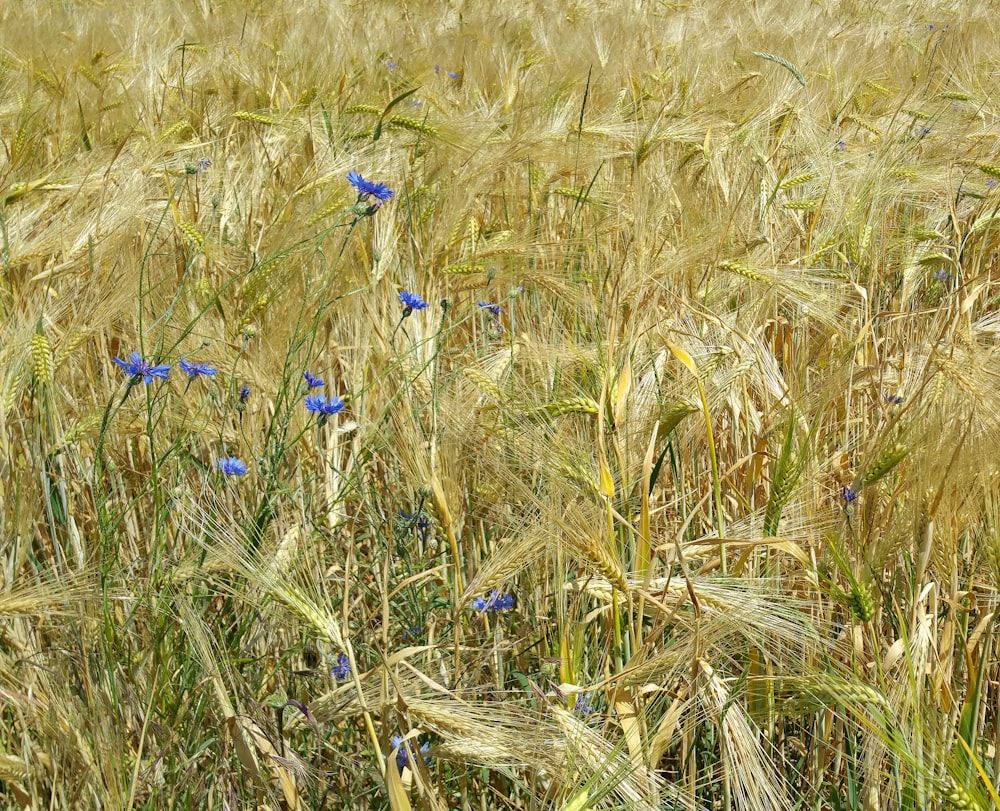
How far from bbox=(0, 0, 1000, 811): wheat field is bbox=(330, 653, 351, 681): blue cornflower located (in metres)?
Result: 0.02

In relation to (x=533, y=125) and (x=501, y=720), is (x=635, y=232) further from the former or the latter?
(x=501, y=720)

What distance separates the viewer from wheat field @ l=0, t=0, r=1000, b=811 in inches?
40.1

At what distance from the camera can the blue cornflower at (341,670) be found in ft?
4.15

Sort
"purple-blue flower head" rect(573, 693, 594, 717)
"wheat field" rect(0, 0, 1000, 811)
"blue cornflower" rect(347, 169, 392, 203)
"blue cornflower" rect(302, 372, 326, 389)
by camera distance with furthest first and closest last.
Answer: "blue cornflower" rect(347, 169, 392, 203) < "blue cornflower" rect(302, 372, 326, 389) < "purple-blue flower head" rect(573, 693, 594, 717) < "wheat field" rect(0, 0, 1000, 811)

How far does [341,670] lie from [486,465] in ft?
1.14

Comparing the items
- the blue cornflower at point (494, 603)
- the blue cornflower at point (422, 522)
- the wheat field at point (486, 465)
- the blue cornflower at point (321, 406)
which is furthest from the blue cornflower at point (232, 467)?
the blue cornflower at point (494, 603)

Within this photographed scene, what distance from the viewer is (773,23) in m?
5.05

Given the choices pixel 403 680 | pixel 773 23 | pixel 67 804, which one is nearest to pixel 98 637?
pixel 67 804

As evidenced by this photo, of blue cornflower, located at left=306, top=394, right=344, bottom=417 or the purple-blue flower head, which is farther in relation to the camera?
blue cornflower, located at left=306, top=394, right=344, bottom=417

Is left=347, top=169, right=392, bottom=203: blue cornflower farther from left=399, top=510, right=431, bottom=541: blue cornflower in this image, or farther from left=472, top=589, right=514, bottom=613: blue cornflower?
left=472, top=589, right=514, bottom=613: blue cornflower

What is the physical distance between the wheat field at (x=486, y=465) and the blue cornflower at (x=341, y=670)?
16 mm

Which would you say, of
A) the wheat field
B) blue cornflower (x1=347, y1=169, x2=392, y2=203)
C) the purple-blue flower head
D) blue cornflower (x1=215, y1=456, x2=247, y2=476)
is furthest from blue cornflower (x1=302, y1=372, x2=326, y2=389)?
the purple-blue flower head

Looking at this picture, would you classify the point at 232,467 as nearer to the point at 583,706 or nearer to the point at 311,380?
the point at 311,380

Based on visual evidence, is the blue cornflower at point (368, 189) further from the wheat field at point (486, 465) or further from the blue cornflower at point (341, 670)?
the blue cornflower at point (341, 670)
